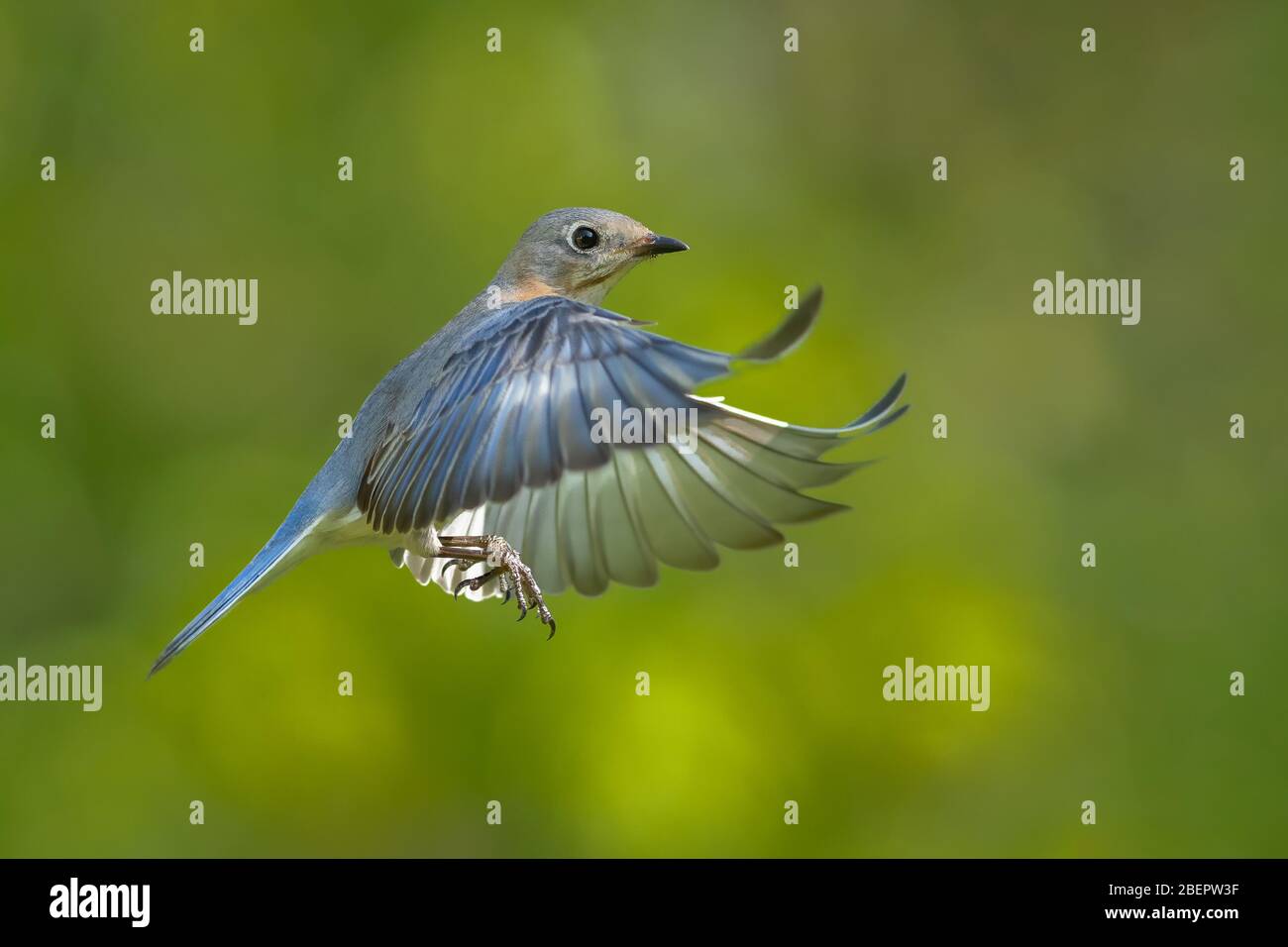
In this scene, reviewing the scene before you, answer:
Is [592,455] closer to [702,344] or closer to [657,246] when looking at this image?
[657,246]

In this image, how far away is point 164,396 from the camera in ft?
30.8

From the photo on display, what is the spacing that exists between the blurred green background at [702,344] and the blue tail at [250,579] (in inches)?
104

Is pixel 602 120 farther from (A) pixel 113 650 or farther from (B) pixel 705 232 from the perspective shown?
(A) pixel 113 650

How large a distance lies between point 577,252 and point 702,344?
2.99 meters

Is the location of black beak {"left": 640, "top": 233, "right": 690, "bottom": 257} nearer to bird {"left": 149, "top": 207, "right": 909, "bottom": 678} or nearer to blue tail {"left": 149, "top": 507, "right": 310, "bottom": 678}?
bird {"left": 149, "top": 207, "right": 909, "bottom": 678}

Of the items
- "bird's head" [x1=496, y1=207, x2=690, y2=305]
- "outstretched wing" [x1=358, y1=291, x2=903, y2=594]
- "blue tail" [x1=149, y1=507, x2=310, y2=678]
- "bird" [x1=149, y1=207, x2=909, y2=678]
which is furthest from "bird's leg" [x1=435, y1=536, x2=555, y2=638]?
"bird's head" [x1=496, y1=207, x2=690, y2=305]

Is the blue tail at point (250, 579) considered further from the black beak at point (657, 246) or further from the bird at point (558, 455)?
the black beak at point (657, 246)

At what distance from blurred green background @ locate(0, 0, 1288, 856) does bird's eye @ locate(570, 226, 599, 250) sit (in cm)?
279

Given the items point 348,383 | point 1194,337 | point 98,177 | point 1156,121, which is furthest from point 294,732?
point 1156,121

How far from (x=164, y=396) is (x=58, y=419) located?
61cm

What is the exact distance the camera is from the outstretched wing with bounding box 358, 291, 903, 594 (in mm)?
4520

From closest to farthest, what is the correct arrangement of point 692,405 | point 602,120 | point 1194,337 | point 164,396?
point 692,405
point 164,396
point 602,120
point 1194,337

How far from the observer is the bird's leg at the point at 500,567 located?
195 inches

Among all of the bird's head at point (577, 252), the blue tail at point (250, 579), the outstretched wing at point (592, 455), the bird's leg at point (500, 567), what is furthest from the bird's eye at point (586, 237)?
the blue tail at point (250, 579)
